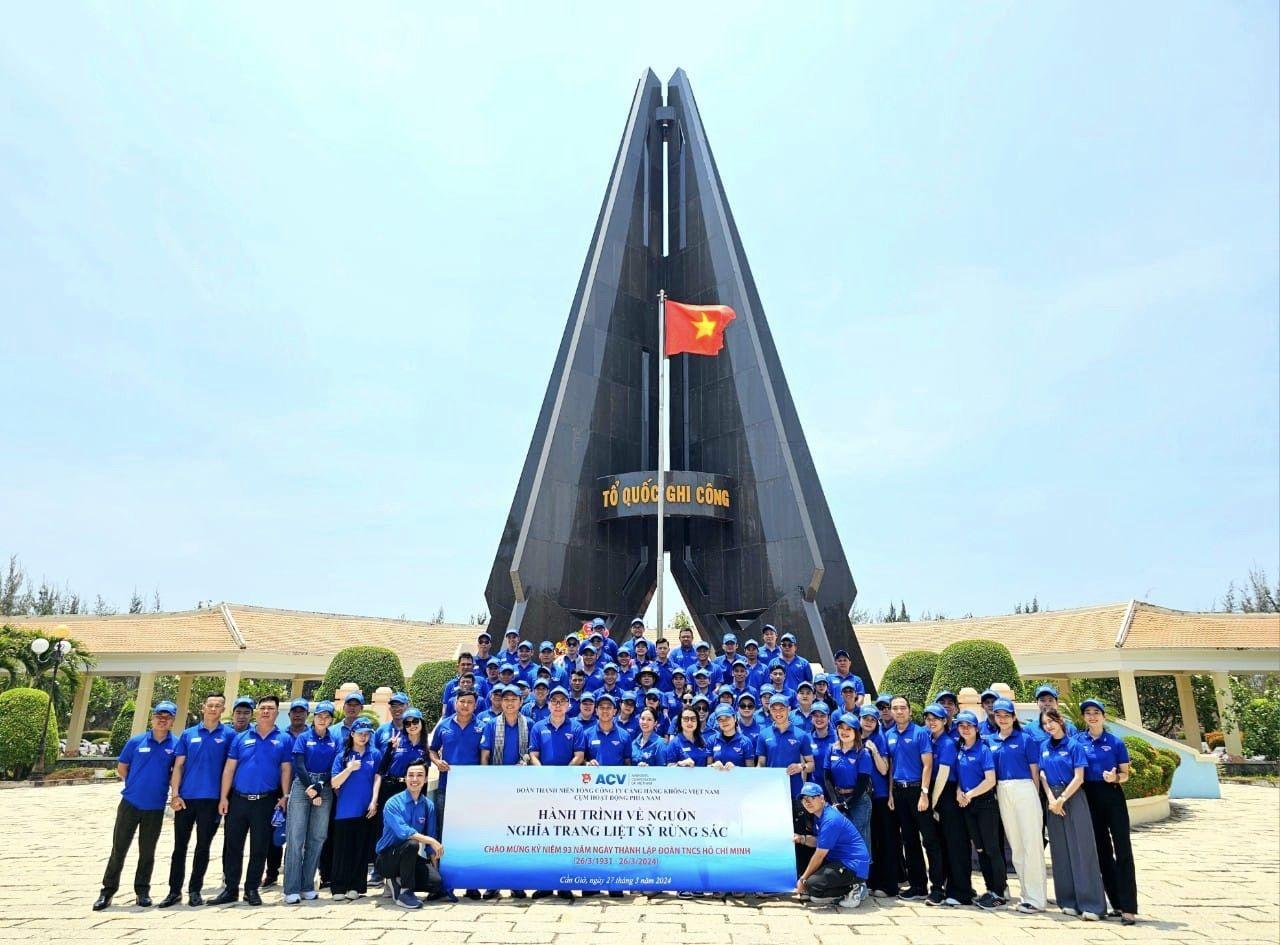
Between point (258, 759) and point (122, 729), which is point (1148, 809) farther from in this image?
point (122, 729)

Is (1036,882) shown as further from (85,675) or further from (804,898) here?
(85,675)

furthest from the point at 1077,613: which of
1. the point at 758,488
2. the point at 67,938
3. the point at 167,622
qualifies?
the point at 167,622

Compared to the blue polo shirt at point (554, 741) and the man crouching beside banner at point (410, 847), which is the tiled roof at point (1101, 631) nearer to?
the blue polo shirt at point (554, 741)

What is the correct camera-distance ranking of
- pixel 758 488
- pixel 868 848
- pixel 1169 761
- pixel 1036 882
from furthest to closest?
1. pixel 758 488
2. pixel 1169 761
3. pixel 868 848
4. pixel 1036 882

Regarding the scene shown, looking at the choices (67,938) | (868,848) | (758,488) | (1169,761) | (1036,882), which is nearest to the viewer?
(67,938)

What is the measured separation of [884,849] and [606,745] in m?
2.47

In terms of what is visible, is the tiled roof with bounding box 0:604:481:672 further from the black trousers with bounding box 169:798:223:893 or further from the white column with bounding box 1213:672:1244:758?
the white column with bounding box 1213:672:1244:758

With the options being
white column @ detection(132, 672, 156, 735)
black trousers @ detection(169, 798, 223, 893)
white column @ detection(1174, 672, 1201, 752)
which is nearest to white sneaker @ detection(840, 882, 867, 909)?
black trousers @ detection(169, 798, 223, 893)

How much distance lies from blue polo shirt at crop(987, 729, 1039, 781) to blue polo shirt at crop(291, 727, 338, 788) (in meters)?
5.44

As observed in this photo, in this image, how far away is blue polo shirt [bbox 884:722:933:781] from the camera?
21.9ft

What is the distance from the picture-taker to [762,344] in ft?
57.0

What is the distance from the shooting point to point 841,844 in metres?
6.12

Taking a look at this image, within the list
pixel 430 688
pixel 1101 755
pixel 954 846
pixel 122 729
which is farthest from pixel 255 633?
pixel 1101 755

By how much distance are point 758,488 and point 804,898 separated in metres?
10.7
